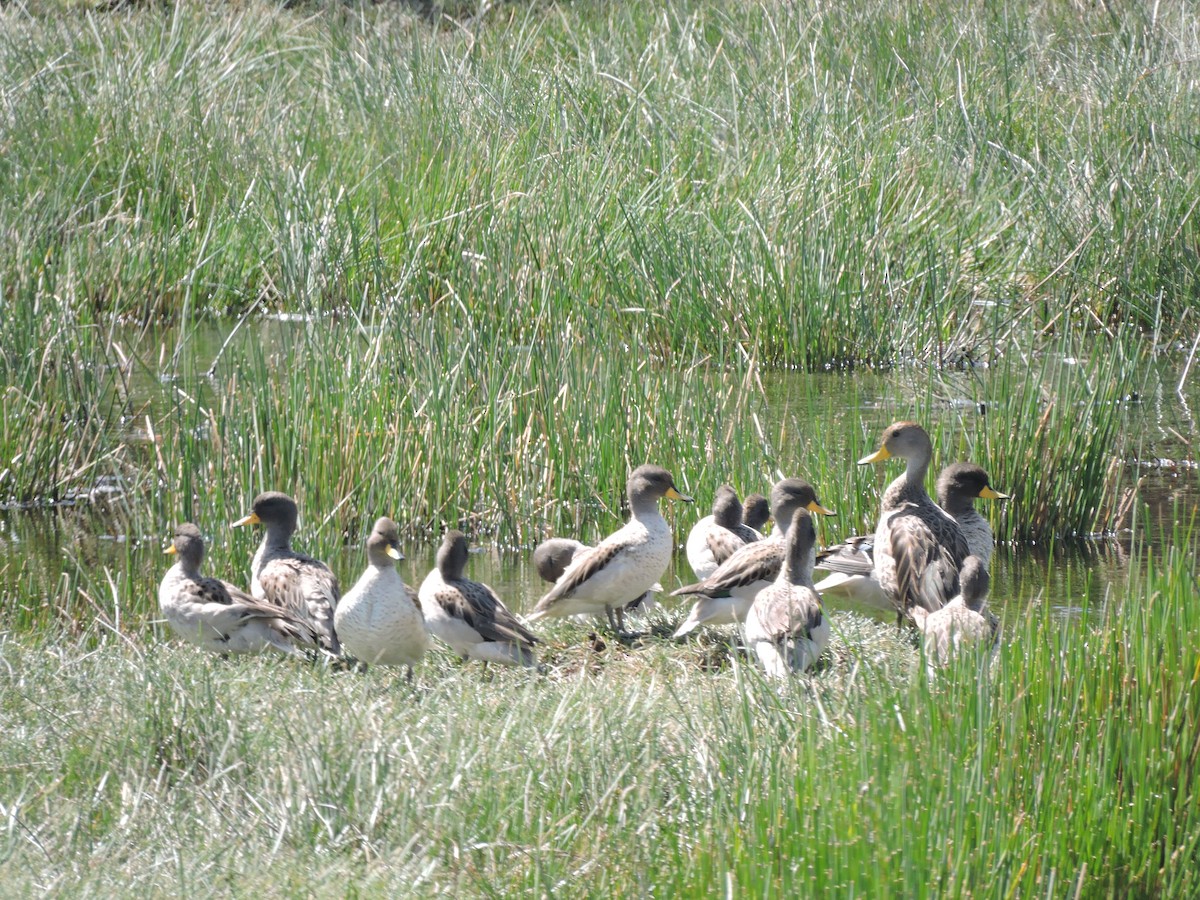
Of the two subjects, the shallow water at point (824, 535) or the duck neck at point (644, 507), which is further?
the shallow water at point (824, 535)

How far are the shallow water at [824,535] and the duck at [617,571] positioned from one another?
0.86m

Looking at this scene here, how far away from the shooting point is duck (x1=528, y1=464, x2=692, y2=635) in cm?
648

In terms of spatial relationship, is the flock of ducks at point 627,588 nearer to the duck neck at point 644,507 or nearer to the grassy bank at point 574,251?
the duck neck at point 644,507

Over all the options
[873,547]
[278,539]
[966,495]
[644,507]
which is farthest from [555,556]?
[966,495]

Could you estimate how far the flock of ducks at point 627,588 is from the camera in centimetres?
582

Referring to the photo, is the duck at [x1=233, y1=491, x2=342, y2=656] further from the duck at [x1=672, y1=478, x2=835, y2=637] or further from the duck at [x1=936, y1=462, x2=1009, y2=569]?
the duck at [x1=936, y1=462, x2=1009, y2=569]

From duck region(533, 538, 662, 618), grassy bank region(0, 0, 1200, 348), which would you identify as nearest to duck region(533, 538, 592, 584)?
duck region(533, 538, 662, 618)

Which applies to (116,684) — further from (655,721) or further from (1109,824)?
(1109,824)

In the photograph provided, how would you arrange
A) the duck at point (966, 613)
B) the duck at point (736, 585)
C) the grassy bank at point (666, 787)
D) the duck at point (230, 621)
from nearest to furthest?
A: the grassy bank at point (666, 787) < the duck at point (966, 613) < the duck at point (230, 621) < the duck at point (736, 585)

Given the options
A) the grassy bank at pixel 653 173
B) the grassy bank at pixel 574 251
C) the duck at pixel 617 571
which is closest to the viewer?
the duck at pixel 617 571

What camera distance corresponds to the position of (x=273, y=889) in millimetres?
3904

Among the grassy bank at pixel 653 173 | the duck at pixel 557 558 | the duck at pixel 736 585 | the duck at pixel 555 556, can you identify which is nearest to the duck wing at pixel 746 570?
the duck at pixel 736 585

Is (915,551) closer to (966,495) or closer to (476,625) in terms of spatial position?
(966,495)

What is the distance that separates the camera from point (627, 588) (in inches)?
258
